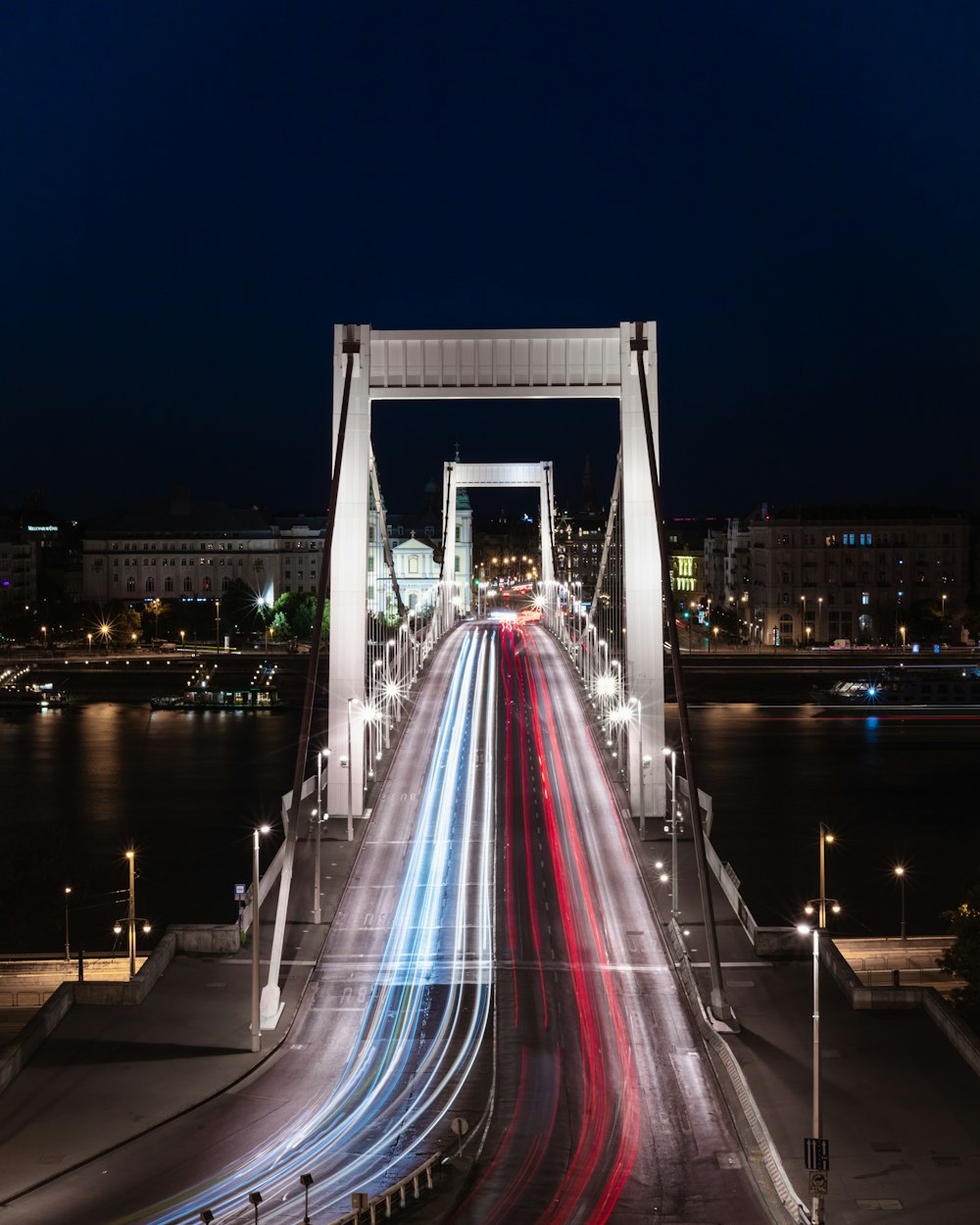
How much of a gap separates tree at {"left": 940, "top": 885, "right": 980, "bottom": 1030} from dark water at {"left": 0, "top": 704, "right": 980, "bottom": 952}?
8418mm

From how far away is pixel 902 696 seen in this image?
81.9m

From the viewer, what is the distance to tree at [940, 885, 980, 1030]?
22.5 meters

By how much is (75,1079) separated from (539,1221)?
7.24m

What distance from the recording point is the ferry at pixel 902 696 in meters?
79.5

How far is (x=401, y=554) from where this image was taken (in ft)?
422

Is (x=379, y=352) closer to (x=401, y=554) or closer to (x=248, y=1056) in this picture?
(x=248, y=1056)

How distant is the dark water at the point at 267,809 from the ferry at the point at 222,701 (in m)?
3.45

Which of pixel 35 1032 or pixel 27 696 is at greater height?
pixel 27 696

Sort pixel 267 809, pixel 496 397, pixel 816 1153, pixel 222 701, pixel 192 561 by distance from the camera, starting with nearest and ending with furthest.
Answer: pixel 816 1153, pixel 496 397, pixel 267 809, pixel 222 701, pixel 192 561

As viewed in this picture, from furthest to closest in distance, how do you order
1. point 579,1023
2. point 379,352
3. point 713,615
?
point 713,615, point 379,352, point 579,1023

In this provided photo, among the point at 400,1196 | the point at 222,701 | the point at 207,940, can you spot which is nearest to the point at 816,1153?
the point at 400,1196

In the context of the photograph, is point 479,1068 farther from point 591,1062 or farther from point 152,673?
point 152,673

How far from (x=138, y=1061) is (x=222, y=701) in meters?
67.8

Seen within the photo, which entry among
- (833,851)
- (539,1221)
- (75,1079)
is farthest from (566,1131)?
(833,851)
